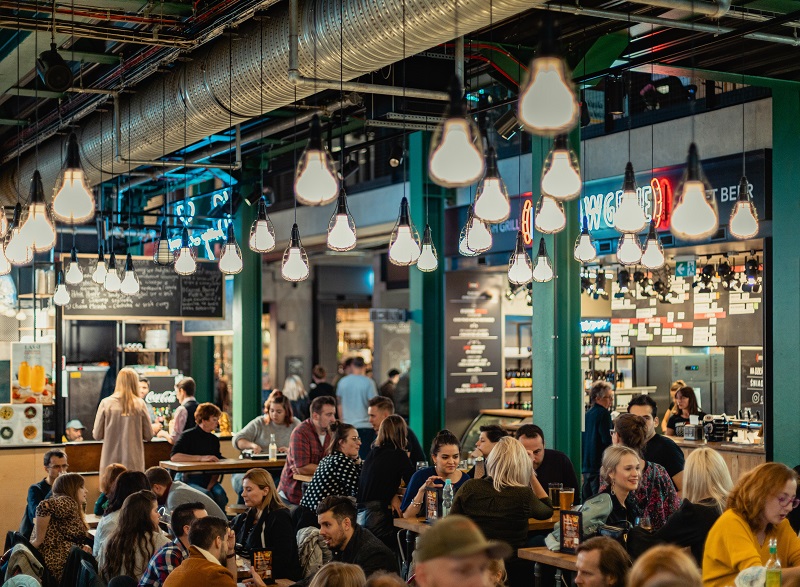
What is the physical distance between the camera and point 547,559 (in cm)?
615

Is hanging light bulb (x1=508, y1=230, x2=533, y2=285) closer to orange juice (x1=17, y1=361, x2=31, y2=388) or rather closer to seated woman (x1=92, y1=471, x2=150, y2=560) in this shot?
seated woman (x1=92, y1=471, x2=150, y2=560)

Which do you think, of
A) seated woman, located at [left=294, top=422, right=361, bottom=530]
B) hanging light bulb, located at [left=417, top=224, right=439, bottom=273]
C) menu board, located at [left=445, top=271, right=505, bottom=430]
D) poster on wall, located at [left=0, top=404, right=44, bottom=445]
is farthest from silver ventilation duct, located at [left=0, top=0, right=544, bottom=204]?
menu board, located at [left=445, top=271, right=505, bottom=430]

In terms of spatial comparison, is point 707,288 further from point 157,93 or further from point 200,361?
point 200,361

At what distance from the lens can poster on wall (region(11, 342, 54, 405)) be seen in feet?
35.6

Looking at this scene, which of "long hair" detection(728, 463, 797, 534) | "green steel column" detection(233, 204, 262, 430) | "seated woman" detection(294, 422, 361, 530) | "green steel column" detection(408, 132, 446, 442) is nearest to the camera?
"long hair" detection(728, 463, 797, 534)

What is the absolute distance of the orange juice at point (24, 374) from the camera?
10875 millimetres

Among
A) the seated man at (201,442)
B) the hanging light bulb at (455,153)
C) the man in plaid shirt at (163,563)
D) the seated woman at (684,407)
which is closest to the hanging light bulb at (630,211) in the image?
the hanging light bulb at (455,153)

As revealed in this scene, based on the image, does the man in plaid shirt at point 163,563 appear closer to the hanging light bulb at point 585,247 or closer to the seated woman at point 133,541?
the seated woman at point 133,541

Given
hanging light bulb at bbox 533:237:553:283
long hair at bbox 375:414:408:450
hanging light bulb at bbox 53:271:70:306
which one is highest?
hanging light bulb at bbox 533:237:553:283

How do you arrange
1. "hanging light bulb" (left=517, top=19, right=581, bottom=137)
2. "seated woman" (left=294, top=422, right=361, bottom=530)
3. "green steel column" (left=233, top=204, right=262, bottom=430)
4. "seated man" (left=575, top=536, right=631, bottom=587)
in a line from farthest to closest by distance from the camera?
"green steel column" (left=233, top=204, right=262, bottom=430) → "seated woman" (left=294, top=422, right=361, bottom=530) → "seated man" (left=575, top=536, right=631, bottom=587) → "hanging light bulb" (left=517, top=19, right=581, bottom=137)

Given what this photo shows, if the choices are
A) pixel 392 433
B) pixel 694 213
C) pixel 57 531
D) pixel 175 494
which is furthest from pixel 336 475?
pixel 694 213

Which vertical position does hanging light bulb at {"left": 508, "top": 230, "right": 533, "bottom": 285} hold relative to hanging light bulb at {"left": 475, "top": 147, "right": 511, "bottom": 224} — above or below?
below

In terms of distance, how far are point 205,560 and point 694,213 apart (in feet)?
8.71

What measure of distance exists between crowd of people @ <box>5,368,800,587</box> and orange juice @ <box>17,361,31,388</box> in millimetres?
2516
